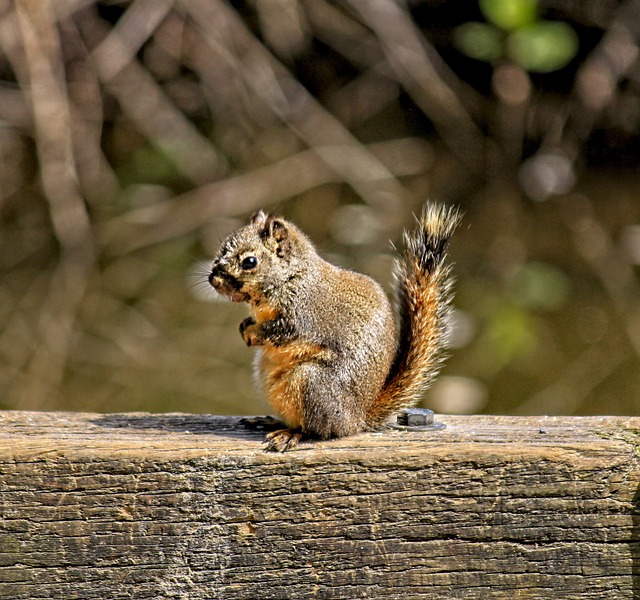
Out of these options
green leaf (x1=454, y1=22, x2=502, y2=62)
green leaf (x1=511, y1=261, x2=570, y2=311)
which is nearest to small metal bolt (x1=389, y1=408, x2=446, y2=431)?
green leaf (x1=511, y1=261, x2=570, y2=311)

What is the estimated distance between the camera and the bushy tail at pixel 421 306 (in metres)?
1.97

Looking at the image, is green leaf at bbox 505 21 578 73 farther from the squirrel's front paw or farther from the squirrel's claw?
the squirrel's claw

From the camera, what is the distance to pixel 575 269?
5.16 metres

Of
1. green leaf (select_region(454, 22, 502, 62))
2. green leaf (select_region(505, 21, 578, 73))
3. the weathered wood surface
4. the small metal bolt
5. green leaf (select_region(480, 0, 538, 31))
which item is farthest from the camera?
green leaf (select_region(454, 22, 502, 62))

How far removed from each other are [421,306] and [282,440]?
0.50 m

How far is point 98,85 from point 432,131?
7.43 ft

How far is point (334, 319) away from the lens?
2.02 m

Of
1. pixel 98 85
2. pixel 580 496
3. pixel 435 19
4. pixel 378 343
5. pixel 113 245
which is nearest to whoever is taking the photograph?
pixel 580 496

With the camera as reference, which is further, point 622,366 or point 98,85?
point 98,85

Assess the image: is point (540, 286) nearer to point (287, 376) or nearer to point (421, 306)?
point (421, 306)

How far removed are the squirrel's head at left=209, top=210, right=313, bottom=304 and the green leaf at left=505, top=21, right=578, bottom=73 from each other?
152 inches

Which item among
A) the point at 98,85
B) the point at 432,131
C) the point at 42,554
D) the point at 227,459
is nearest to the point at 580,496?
the point at 227,459

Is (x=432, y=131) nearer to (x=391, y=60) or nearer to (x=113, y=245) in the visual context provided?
(x=391, y=60)

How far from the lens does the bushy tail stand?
77.7 inches
